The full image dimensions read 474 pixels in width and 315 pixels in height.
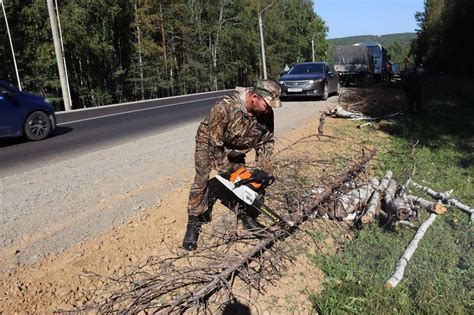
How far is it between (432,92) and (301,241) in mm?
16432

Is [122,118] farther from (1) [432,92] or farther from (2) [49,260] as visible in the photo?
(1) [432,92]

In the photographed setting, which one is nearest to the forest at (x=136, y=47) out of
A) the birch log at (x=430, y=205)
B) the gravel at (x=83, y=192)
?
the gravel at (x=83, y=192)

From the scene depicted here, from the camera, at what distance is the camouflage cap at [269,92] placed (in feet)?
10.5

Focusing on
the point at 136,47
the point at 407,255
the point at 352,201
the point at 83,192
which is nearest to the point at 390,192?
the point at 352,201

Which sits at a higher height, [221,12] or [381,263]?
[221,12]

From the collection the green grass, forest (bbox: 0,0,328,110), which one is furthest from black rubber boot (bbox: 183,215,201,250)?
forest (bbox: 0,0,328,110)

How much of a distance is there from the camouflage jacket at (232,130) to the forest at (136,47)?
86.2 ft

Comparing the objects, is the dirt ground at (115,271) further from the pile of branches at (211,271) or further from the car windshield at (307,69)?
the car windshield at (307,69)

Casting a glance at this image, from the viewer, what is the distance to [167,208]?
4.58 m

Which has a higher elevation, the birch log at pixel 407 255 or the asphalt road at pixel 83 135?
the asphalt road at pixel 83 135

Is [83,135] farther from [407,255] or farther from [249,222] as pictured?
[407,255]

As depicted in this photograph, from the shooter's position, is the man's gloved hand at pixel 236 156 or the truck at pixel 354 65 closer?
the man's gloved hand at pixel 236 156

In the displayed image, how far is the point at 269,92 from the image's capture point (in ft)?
10.5

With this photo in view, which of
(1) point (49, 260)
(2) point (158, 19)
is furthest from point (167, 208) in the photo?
(2) point (158, 19)
